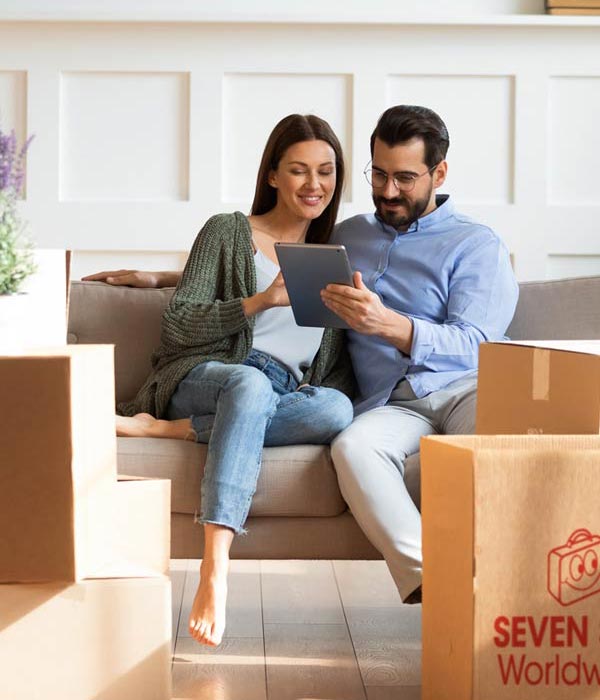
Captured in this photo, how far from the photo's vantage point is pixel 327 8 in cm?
374

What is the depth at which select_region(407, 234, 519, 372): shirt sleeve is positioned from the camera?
7.70ft

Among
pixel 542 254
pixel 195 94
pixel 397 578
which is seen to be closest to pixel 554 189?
pixel 542 254

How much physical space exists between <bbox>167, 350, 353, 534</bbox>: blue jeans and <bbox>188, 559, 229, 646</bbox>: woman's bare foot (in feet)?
0.29

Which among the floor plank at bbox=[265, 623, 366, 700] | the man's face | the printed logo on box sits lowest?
the floor plank at bbox=[265, 623, 366, 700]

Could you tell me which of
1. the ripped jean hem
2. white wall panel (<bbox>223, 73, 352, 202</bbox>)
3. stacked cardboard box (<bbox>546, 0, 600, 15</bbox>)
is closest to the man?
the ripped jean hem

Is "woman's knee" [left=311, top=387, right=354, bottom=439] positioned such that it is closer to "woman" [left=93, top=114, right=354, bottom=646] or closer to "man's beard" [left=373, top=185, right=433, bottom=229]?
"woman" [left=93, top=114, right=354, bottom=646]

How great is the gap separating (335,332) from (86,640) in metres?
1.08

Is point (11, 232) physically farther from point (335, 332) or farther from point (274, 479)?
point (335, 332)

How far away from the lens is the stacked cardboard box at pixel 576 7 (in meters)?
3.71

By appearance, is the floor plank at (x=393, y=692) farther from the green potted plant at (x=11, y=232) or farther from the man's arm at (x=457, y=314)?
the green potted plant at (x=11, y=232)

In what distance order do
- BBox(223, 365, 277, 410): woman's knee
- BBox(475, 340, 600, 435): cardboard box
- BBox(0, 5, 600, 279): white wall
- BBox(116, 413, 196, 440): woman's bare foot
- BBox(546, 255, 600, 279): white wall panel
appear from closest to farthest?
BBox(475, 340, 600, 435): cardboard box → BBox(223, 365, 277, 410): woman's knee → BBox(116, 413, 196, 440): woman's bare foot → BBox(0, 5, 600, 279): white wall → BBox(546, 255, 600, 279): white wall panel

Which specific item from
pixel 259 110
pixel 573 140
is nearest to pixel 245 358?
pixel 259 110

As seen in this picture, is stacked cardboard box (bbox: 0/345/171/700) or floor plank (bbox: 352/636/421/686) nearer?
stacked cardboard box (bbox: 0/345/171/700)

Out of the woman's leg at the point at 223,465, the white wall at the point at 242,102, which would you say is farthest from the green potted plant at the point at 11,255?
the white wall at the point at 242,102
